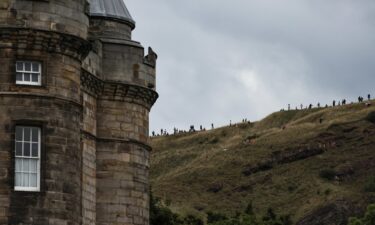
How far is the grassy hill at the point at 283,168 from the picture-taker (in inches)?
4959

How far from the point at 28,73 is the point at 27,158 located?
2244 millimetres

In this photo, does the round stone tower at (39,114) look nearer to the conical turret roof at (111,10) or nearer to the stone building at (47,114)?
the stone building at (47,114)

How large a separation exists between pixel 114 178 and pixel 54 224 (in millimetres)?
6026

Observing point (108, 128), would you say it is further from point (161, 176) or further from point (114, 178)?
point (161, 176)

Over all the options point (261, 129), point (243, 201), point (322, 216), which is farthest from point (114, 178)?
point (261, 129)

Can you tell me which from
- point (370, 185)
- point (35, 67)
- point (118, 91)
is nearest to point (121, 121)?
point (118, 91)

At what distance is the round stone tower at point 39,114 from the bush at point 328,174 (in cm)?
10285

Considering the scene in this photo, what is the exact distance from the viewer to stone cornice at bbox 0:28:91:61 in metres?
32.4

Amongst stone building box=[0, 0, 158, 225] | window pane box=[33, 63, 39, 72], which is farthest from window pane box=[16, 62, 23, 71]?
window pane box=[33, 63, 39, 72]

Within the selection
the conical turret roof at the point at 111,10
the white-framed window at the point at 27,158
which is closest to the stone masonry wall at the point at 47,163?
the white-framed window at the point at 27,158

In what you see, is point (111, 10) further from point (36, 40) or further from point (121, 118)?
point (36, 40)

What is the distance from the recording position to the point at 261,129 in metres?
177

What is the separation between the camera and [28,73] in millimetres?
32562

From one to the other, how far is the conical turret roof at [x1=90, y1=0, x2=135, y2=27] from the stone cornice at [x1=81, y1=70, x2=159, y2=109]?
233 centimetres
